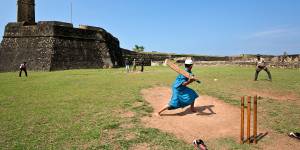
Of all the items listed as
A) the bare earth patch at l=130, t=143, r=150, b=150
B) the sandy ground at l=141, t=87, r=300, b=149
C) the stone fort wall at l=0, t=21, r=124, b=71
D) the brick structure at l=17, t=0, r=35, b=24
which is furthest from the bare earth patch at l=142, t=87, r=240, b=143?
the brick structure at l=17, t=0, r=35, b=24

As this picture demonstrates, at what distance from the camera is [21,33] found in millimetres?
23219

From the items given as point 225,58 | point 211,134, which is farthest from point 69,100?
point 225,58

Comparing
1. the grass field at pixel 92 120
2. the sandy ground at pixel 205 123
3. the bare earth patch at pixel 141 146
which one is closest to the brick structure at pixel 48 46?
the grass field at pixel 92 120

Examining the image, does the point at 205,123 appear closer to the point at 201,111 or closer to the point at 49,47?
the point at 201,111

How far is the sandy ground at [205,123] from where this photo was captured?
4867 millimetres

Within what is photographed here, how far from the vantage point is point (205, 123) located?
18.9ft

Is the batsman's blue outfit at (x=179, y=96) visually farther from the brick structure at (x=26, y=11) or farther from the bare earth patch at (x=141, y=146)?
the brick structure at (x=26, y=11)

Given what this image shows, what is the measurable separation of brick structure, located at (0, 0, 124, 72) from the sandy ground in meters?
16.1

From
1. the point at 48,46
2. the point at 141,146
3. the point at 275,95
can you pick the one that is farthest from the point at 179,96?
the point at 48,46

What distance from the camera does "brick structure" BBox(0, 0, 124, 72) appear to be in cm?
2200

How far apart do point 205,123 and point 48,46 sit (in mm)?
18923

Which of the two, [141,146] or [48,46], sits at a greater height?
[48,46]

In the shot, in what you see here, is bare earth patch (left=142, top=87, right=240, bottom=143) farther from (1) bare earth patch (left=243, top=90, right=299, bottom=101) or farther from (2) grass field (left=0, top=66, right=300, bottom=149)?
(1) bare earth patch (left=243, top=90, right=299, bottom=101)

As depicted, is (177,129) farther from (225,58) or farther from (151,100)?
(225,58)
